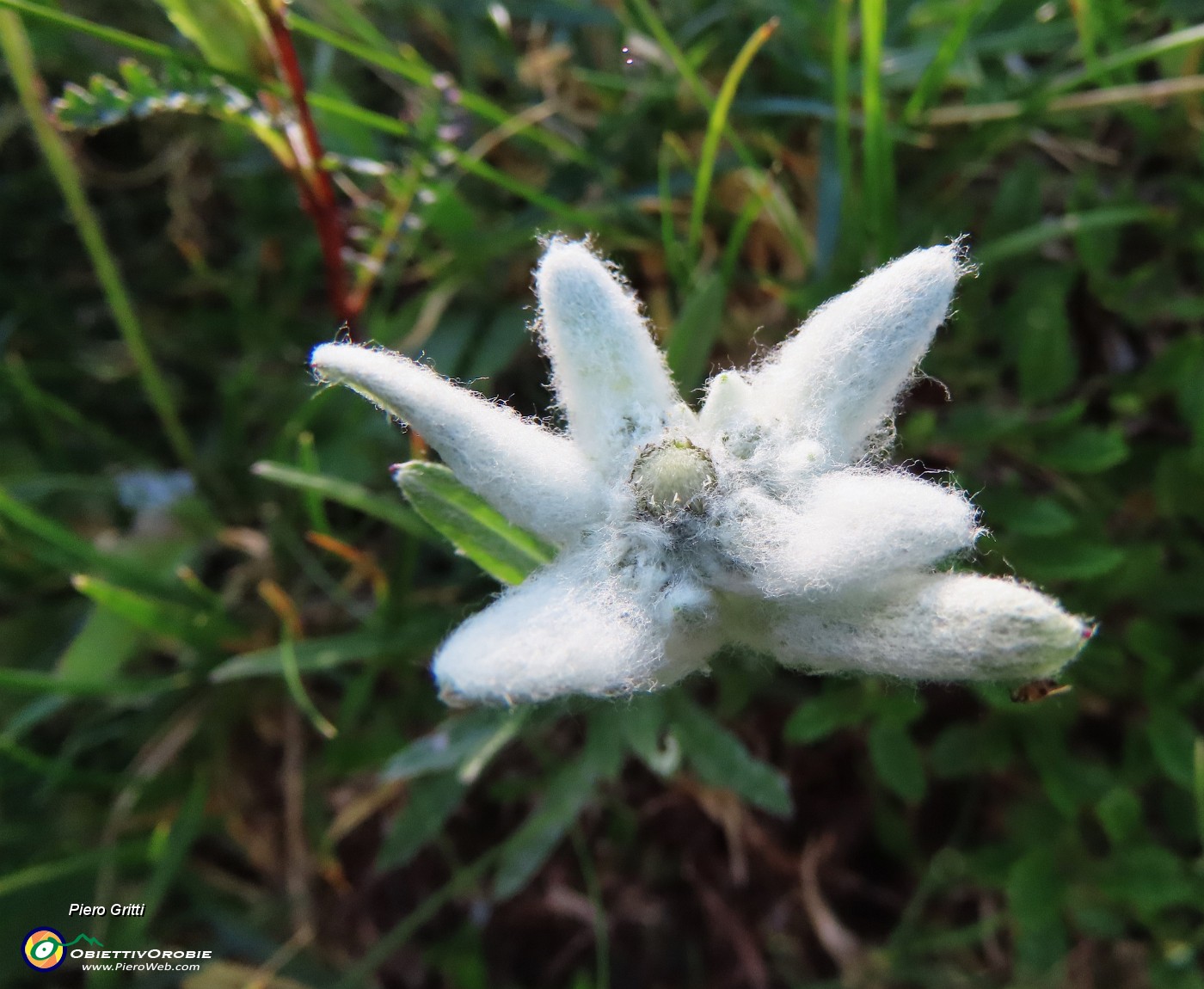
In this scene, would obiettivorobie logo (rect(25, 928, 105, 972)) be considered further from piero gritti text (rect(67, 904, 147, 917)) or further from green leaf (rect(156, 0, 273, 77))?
green leaf (rect(156, 0, 273, 77))

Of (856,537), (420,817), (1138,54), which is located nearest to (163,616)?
(420,817)

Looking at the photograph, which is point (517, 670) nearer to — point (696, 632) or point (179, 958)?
point (696, 632)

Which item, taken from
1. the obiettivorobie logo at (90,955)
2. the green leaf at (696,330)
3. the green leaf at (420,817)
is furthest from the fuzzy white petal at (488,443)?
the obiettivorobie logo at (90,955)

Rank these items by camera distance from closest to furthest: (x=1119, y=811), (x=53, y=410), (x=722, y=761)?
(x=722, y=761) < (x=1119, y=811) < (x=53, y=410)

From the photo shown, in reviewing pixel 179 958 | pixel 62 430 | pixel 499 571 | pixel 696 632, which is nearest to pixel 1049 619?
pixel 696 632

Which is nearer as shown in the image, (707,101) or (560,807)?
(560,807)

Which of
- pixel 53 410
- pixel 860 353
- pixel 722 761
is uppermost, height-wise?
pixel 53 410

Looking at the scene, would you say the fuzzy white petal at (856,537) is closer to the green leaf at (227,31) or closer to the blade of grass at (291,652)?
the blade of grass at (291,652)

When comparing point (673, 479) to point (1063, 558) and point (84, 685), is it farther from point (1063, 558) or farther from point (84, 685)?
point (84, 685)
